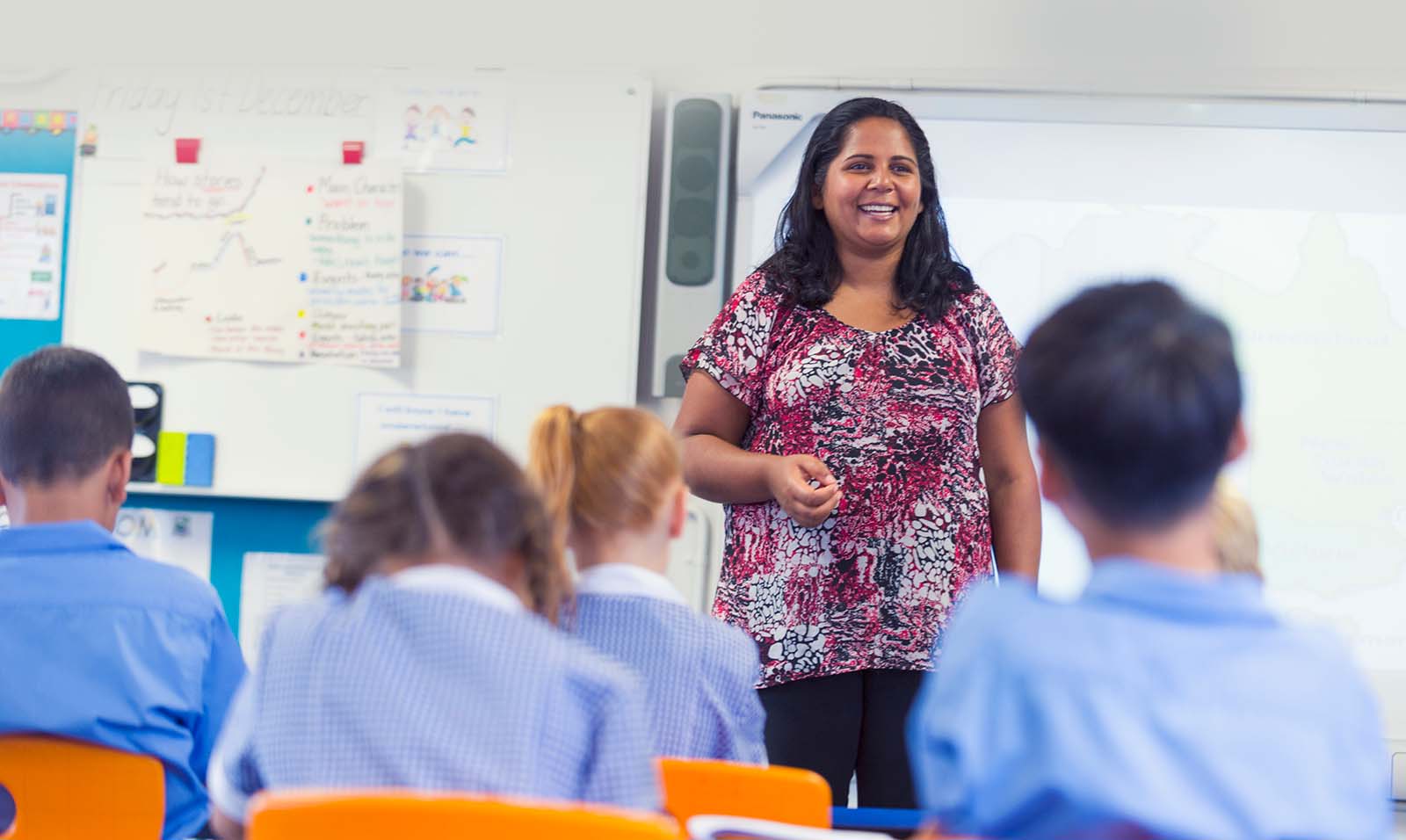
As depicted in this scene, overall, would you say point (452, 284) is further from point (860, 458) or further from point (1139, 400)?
point (1139, 400)

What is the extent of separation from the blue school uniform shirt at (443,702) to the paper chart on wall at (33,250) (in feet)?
8.09

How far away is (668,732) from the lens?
4.43 feet

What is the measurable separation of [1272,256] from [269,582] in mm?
2388

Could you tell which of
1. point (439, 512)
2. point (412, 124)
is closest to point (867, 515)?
point (439, 512)

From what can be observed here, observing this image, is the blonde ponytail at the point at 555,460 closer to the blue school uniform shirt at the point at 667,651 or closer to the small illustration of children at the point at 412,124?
the blue school uniform shirt at the point at 667,651

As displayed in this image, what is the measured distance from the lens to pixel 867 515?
5.88 feet

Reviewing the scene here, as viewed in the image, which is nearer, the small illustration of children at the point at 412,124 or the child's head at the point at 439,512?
the child's head at the point at 439,512

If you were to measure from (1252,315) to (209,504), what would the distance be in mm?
2415

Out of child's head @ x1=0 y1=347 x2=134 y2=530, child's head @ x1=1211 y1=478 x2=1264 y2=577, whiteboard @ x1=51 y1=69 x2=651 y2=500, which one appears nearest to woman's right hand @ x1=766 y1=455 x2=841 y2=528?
child's head @ x1=1211 y1=478 x2=1264 y2=577

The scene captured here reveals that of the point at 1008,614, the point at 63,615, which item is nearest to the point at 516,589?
the point at 1008,614

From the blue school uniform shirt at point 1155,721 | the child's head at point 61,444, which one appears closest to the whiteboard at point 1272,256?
the child's head at point 61,444

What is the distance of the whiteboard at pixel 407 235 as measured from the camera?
118 inches

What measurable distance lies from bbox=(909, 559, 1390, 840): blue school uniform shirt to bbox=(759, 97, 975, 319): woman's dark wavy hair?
3.35 ft

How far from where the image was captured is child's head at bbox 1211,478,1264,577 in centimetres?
154
